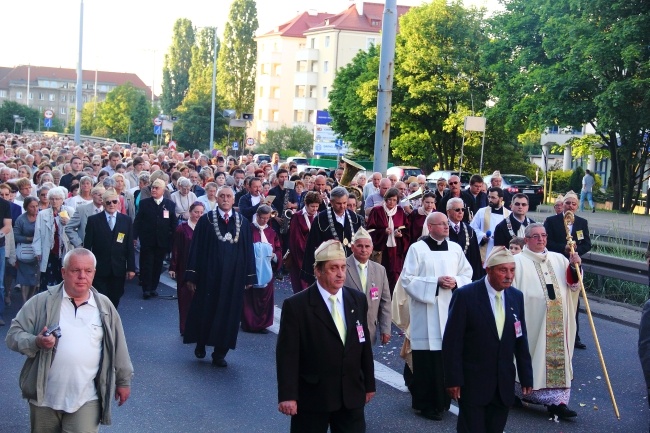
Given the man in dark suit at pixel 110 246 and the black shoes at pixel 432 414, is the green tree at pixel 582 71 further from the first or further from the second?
the black shoes at pixel 432 414

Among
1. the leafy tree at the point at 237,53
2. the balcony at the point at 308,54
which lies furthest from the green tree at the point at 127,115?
the balcony at the point at 308,54

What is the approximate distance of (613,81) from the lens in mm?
34844

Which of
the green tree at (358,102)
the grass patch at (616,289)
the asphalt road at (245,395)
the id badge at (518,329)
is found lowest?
the asphalt road at (245,395)

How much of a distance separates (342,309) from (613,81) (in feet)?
102

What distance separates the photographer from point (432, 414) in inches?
332

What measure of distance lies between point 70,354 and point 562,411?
4605 mm

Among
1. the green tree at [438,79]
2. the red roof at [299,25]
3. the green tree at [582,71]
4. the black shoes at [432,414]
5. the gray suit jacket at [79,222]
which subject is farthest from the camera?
the red roof at [299,25]

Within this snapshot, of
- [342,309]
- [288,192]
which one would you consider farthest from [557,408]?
[288,192]

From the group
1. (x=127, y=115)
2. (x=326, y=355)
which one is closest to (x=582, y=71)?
(x=326, y=355)

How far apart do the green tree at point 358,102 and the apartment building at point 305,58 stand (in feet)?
80.9

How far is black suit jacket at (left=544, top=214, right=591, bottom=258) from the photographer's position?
12.0 meters

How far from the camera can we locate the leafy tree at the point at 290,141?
235 ft

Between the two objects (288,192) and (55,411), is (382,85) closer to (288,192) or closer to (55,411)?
(288,192)

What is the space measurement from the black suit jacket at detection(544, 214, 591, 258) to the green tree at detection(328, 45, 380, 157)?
43484mm
